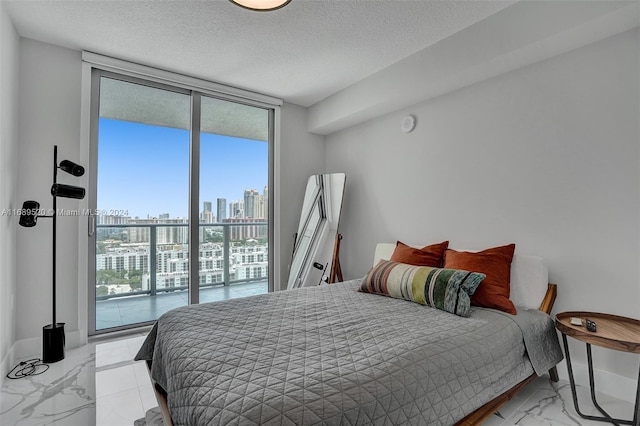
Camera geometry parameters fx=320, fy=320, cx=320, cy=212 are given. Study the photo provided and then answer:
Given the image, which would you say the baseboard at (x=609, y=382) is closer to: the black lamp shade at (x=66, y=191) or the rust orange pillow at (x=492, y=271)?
the rust orange pillow at (x=492, y=271)

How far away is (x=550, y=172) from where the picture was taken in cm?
231

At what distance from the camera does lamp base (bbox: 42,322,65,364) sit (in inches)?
99.1

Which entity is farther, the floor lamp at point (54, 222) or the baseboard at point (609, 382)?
the floor lamp at point (54, 222)

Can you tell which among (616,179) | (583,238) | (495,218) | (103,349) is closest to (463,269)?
(495,218)

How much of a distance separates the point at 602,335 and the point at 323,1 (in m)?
2.59

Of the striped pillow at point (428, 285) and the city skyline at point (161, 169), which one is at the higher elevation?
the city skyline at point (161, 169)

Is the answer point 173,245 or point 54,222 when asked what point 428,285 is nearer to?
point 173,245

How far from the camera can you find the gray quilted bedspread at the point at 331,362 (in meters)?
1.11

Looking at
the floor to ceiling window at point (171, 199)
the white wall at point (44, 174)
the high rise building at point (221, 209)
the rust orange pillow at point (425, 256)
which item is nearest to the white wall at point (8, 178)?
the white wall at point (44, 174)

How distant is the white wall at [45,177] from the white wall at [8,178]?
7cm

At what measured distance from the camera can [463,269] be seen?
2.32m

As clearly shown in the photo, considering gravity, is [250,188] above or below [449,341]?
above

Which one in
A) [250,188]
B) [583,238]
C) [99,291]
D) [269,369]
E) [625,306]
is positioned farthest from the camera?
[250,188]

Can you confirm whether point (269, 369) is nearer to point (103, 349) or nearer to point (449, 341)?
point (449, 341)
